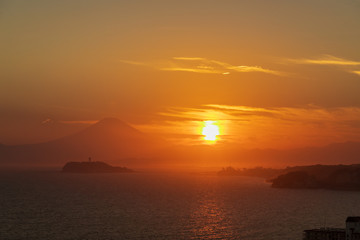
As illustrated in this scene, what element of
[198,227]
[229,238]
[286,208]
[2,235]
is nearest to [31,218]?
[2,235]

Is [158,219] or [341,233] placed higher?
[341,233]

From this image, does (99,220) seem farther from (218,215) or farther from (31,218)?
(218,215)

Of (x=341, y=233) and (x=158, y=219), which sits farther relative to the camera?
(x=158, y=219)

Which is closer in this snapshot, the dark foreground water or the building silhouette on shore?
the building silhouette on shore

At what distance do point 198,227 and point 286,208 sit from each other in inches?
2168

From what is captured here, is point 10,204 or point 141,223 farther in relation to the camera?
point 10,204

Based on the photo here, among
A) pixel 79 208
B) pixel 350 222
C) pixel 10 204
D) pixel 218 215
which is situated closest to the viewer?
pixel 350 222

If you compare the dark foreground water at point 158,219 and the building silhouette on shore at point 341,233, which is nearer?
the building silhouette on shore at point 341,233

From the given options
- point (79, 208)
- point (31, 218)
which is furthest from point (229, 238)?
point (79, 208)

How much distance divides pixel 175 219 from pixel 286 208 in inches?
1907

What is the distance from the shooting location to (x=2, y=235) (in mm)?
96125

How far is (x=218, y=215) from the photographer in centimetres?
13262

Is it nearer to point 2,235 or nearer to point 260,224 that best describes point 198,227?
point 260,224

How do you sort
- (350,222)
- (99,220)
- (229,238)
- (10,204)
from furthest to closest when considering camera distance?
(10,204), (99,220), (229,238), (350,222)
